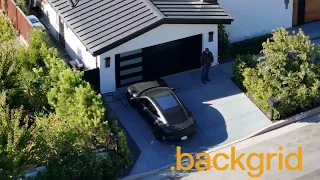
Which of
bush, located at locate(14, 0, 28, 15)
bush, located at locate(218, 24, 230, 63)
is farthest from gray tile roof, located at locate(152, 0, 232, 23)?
bush, located at locate(14, 0, 28, 15)

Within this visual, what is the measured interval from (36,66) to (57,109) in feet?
10.7

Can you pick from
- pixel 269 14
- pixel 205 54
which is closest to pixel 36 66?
pixel 205 54

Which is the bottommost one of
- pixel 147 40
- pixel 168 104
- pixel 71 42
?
pixel 168 104

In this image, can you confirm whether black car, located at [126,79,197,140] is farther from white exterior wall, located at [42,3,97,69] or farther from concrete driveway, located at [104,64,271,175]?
white exterior wall, located at [42,3,97,69]

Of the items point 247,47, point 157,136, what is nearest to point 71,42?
point 157,136

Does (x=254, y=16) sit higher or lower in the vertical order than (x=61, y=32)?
lower

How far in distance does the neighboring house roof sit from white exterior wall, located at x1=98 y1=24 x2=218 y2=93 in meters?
0.49

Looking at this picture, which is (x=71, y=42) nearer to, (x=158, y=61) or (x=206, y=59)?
(x=158, y=61)

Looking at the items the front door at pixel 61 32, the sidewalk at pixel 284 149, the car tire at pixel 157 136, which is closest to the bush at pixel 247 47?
the sidewalk at pixel 284 149

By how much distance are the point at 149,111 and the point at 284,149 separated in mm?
5649

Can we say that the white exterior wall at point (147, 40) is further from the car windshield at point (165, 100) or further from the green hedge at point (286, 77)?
the green hedge at point (286, 77)

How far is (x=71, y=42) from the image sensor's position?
102 feet

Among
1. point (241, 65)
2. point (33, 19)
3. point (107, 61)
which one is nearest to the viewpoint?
point (107, 61)

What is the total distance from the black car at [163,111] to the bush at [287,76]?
368 centimetres
